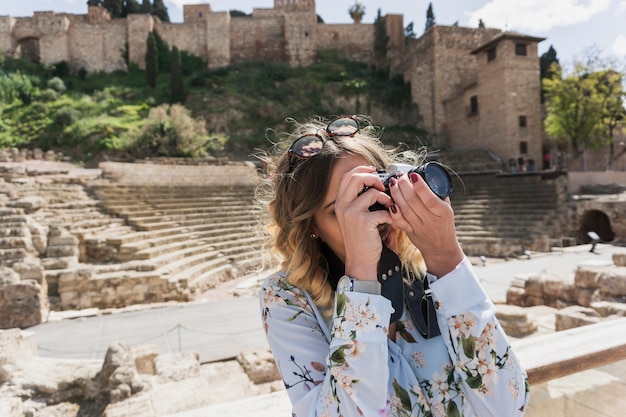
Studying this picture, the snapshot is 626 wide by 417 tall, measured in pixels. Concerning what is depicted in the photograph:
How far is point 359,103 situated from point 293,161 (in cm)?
3169

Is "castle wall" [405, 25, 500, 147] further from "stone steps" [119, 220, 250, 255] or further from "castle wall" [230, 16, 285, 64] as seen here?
"stone steps" [119, 220, 250, 255]

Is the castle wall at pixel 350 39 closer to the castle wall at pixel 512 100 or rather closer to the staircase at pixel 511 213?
the castle wall at pixel 512 100

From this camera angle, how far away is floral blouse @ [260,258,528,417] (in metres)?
0.84

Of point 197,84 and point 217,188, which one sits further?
point 197,84

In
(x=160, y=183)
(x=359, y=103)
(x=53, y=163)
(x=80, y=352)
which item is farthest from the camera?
(x=359, y=103)

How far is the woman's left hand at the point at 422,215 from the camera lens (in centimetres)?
92

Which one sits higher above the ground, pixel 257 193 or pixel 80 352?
pixel 257 193

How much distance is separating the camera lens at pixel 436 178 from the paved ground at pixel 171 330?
477cm

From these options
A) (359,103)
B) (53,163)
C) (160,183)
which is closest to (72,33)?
(53,163)

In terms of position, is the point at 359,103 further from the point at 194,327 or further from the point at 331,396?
the point at 331,396

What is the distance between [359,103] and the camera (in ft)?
104

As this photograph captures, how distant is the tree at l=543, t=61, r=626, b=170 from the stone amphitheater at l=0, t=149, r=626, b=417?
5992 mm

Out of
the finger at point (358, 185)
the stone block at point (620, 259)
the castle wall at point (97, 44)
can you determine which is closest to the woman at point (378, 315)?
the finger at point (358, 185)

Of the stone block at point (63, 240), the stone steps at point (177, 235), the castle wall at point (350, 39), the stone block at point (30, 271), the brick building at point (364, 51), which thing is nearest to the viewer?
the stone block at point (30, 271)
